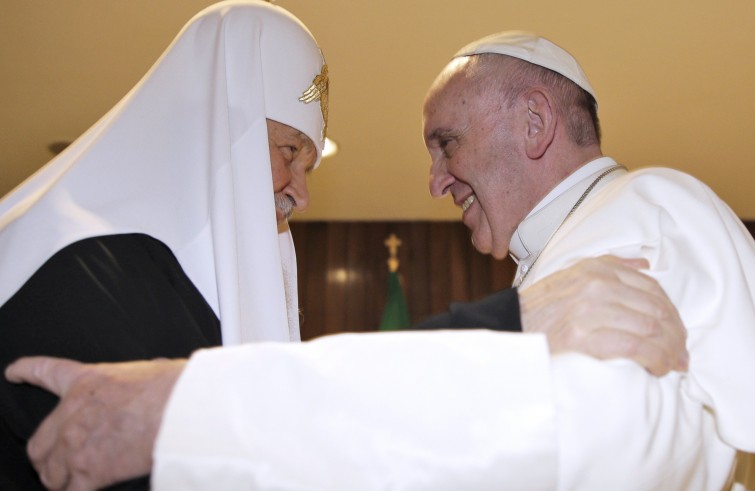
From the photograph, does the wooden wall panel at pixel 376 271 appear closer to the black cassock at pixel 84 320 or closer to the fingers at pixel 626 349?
the black cassock at pixel 84 320

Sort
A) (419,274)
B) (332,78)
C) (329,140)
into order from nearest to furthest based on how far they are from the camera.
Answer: (332,78), (329,140), (419,274)

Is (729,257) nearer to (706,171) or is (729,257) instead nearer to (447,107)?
(447,107)

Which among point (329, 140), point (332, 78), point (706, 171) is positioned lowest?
point (706, 171)

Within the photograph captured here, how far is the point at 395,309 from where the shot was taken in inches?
293

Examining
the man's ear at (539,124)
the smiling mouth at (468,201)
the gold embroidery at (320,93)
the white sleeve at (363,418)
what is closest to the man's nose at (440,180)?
the smiling mouth at (468,201)

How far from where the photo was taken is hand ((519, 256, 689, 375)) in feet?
4.81

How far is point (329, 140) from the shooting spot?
20.1 feet

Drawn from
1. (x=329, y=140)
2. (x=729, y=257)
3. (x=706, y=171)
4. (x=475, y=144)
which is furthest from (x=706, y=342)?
(x=706, y=171)

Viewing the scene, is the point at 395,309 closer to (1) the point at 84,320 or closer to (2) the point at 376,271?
(2) the point at 376,271

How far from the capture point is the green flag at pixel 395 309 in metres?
7.38

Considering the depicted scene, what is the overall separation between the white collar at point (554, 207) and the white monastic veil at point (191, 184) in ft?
3.01

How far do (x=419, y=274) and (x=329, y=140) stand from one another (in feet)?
6.66

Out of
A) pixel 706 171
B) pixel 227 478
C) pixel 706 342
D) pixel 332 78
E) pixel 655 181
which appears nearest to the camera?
pixel 227 478

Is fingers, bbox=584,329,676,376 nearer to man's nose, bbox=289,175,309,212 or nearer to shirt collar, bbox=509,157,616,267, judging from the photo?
shirt collar, bbox=509,157,616,267
